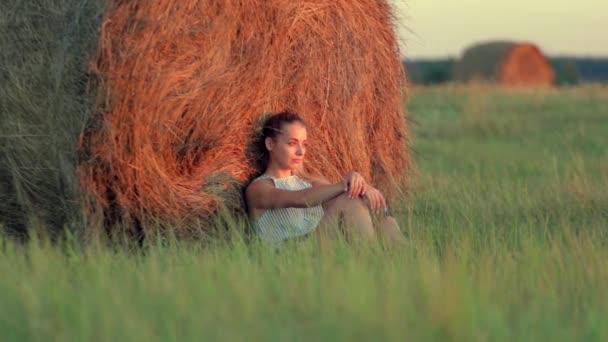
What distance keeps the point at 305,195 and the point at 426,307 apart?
7.43ft

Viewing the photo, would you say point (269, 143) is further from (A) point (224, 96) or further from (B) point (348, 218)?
(B) point (348, 218)

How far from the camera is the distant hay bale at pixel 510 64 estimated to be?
27875 mm

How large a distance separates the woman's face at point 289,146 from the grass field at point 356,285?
450mm

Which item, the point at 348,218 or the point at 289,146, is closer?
the point at 348,218

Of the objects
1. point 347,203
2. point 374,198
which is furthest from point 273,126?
point 374,198

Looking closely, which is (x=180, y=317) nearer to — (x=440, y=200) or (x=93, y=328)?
(x=93, y=328)

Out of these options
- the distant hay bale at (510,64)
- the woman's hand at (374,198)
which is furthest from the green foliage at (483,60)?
the woman's hand at (374,198)

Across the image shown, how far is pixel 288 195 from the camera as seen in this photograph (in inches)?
229

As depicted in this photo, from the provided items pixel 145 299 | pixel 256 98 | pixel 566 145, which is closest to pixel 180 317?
pixel 145 299

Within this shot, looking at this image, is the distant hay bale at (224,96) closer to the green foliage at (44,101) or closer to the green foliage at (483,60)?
the green foliage at (44,101)

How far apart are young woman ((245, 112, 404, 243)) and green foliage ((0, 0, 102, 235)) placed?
963mm

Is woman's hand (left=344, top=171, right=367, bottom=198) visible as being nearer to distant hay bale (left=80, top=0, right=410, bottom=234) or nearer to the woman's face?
the woman's face

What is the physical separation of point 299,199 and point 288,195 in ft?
0.21

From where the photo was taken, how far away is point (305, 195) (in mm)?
5770
